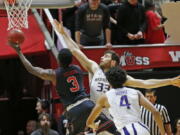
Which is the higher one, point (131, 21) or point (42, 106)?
point (131, 21)

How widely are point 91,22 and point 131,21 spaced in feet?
3.06

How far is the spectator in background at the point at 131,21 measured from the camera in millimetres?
12055

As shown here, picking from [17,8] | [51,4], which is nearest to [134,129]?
[17,8]

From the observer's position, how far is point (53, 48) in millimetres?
11617

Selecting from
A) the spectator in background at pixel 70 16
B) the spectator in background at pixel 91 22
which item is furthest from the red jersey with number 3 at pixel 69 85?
the spectator in background at pixel 70 16

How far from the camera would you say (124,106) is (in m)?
7.45

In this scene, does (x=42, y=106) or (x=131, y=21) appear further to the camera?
(x=131, y=21)

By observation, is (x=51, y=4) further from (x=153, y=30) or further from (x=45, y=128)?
(x=153, y=30)

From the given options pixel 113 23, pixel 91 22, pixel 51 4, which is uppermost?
pixel 51 4

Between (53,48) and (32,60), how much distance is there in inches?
72.8

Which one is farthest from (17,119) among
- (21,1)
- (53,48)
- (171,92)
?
(21,1)

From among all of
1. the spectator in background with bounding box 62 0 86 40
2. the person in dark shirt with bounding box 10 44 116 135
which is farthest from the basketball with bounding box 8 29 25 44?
the spectator in background with bounding box 62 0 86 40

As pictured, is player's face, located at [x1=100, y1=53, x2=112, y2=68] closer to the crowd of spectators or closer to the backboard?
the backboard

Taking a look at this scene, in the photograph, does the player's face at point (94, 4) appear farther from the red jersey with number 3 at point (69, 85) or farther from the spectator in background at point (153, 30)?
the red jersey with number 3 at point (69, 85)
